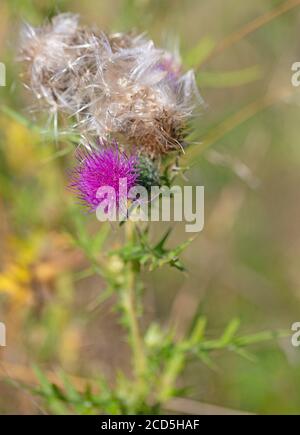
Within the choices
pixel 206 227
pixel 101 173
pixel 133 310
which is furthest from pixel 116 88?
pixel 206 227

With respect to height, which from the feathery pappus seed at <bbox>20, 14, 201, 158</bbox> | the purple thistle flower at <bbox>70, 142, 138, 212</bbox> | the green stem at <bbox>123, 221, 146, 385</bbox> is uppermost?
the feathery pappus seed at <bbox>20, 14, 201, 158</bbox>

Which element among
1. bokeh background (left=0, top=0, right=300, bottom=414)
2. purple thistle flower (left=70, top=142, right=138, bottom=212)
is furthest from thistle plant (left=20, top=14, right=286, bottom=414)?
bokeh background (left=0, top=0, right=300, bottom=414)

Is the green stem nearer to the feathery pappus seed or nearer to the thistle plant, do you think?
the thistle plant

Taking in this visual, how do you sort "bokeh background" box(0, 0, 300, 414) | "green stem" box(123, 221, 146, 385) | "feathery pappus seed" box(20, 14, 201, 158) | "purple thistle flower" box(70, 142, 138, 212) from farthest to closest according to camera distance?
1. "bokeh background" box(0, 0, 300, 414)
2. "green stem" box(123, 221, 146, 385)
3. "feathery pappus seed" box(20, 14, 201, 158)
4. "purple thistle flower" box(70, 142, 138, 212)

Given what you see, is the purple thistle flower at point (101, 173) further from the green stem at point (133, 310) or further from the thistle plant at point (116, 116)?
the green stem at point (133, 310)

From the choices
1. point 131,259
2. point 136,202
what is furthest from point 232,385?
point 136,202

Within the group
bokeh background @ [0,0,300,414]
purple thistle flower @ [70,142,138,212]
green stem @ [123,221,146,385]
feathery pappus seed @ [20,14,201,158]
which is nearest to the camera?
purple thistle flower @ [70,142,138,212]

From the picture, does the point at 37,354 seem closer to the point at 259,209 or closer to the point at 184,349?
the point at 184,349

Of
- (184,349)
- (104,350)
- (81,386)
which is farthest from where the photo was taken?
(104,350)
